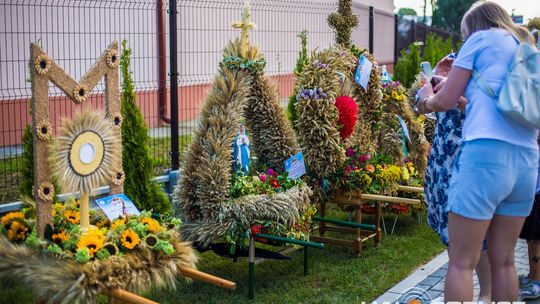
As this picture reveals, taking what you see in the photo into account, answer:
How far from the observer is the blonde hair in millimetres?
3252

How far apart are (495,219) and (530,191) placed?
0.21 m

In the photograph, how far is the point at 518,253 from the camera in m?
5.53

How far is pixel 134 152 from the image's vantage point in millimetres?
5441

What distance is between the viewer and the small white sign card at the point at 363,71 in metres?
5.73

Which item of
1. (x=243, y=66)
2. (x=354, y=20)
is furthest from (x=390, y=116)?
(x=243, y=66)

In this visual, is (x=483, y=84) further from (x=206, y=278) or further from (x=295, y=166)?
(x=295, y=166)

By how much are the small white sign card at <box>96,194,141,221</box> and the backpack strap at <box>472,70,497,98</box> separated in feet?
6.00

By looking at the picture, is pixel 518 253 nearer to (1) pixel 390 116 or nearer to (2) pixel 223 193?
(1) pixel 390 116

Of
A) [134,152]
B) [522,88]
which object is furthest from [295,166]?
[522,88]

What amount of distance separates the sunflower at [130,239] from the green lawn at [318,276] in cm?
103

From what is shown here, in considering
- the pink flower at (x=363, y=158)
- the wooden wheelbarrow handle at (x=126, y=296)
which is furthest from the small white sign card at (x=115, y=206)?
the pink flower at (x=363, y=158)

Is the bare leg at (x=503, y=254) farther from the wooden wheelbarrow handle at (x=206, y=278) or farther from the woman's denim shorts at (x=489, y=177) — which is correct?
the wooden wheelbarrow handle at (x=206, y=278)

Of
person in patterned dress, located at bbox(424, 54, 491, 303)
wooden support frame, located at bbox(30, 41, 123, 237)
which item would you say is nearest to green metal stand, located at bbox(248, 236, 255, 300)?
person in patterned dress, located at bbox(424, 54, 491, 303)

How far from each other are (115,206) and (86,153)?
366 mm
